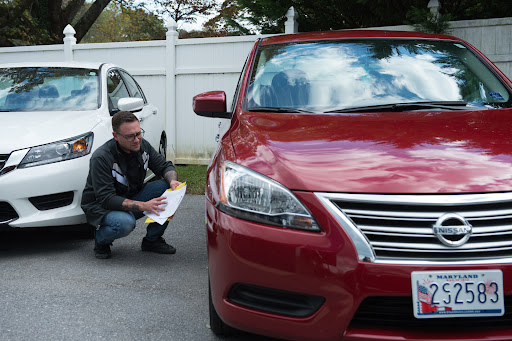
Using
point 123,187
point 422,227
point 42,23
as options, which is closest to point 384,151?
point 422,227

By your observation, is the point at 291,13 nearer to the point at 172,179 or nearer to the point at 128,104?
the point at 128,104

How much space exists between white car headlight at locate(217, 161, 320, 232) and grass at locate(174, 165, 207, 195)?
500 cm

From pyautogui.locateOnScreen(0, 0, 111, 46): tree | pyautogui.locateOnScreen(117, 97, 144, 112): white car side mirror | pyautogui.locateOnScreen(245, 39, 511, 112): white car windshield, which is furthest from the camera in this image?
pyautogui.locateOnScreen(0, 0, 111, 46): tree

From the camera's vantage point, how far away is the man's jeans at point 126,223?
170 inches

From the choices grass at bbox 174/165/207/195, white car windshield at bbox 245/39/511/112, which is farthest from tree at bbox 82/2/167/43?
white car windshield at bbox 245/39/511/112

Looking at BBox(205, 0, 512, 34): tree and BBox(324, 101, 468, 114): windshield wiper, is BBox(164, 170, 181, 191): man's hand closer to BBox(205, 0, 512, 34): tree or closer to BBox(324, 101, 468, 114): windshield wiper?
BBox(324, 101, 468, 114): windshield wiper

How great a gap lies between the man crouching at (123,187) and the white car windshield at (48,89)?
1.14 metres

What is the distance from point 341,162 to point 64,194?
2.85m

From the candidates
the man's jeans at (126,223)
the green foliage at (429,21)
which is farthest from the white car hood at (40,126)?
the green foliage at (429,21)

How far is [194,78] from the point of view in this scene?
32.7 feet

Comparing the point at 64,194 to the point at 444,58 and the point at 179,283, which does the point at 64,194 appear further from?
the point at 444,58

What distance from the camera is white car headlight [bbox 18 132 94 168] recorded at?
4484mm

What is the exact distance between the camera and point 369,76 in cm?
358

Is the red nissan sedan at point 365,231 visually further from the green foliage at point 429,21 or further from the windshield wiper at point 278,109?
the green foliage at point 429,21
